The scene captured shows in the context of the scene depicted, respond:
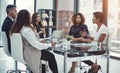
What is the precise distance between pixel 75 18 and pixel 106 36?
88 cm

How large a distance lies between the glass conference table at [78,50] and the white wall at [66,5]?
4.16 m

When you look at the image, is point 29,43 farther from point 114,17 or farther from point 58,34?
point 114,17

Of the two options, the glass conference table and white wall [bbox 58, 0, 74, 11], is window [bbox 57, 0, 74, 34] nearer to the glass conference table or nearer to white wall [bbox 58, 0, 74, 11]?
white wall [bbox 58, 0, 74, 11]

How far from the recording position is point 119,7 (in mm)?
6410

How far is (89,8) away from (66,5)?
0.96 meters

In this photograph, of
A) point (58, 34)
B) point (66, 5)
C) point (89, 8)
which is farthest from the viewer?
point (66, 5)

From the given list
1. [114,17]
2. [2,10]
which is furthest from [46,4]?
[114,17]

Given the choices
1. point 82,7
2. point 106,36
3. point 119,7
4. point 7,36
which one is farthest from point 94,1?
point 7,36

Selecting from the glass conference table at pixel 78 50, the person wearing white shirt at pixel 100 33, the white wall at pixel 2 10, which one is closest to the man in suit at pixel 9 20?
the glass conference table at pixel 78 50

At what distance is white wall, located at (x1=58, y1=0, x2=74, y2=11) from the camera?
7.83 meters

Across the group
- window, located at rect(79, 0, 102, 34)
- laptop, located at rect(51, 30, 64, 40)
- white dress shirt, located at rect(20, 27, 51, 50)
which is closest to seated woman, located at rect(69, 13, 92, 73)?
laptop, located at rect(51, 30, 64, 40)

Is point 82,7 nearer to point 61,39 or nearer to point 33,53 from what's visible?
point 61,39

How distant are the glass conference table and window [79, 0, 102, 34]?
10.9 ft

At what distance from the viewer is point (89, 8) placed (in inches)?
290
